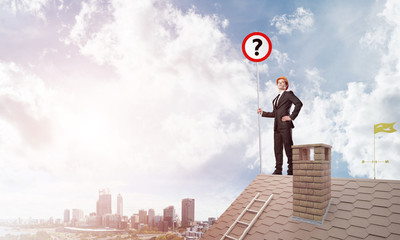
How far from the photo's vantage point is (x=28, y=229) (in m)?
26.2

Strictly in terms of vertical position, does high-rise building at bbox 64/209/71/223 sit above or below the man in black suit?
below

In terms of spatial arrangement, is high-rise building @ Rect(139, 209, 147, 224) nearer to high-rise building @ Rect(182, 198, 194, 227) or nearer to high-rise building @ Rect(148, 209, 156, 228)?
high-rise building @ Rect(148, 209, 156, 228)

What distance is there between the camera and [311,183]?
5055mm

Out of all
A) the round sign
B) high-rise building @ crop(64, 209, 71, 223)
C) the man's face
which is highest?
the round sign

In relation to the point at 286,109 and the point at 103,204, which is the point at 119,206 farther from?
the point at 286,109

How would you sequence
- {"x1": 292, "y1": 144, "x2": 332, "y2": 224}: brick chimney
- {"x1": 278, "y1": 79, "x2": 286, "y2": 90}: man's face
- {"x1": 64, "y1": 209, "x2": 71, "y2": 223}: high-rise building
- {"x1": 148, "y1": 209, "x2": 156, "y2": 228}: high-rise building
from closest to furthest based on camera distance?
{"x1": 292, "y1": 144, "x2": 332, "y2": 224}: brick chimney
{"x1": 278, "y1": 79, "x2": 286, "y2": 90}: man's face
{"x1": 148, "y1": 209, "x2": 156, "y2": 228}: high-rise building
{"x1": 64, "y1": 209, "x2": 71, "y2": 223}: high-rise building

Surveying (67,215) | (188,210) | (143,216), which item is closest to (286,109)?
(188,210)

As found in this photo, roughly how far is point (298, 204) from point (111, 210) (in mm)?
23578

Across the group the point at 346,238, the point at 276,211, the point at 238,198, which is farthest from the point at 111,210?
the point at 346,238

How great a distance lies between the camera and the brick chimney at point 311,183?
16.2 ft

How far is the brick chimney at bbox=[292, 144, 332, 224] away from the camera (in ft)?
16.2

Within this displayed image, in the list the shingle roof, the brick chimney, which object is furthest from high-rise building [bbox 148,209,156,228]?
the brick chimney

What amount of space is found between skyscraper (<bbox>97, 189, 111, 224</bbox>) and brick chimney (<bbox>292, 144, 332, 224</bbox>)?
23.6m

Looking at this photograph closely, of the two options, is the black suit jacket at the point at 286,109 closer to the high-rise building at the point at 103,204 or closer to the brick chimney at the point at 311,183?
the brick chimney at the point at 311,183
